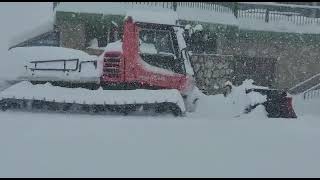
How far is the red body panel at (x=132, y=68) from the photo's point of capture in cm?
1191

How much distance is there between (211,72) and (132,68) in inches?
241

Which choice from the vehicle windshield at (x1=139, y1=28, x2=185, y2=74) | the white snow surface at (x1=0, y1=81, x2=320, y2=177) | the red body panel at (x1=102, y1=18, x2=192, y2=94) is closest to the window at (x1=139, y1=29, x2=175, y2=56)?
the vehicle windshield at (x1=139, y1=28, x2=185, y2=74)

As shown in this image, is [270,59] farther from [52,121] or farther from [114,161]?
[114,161]

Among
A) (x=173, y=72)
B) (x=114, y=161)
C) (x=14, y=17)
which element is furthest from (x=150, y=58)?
(x=14, y=17)

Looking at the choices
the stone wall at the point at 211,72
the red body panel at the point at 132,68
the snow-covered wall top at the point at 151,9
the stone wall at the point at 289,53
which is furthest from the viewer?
the stone wall at the point at 289,53

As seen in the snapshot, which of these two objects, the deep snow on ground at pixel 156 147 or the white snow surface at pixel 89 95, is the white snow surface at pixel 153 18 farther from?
the deep snow on ground at pixel 156 147

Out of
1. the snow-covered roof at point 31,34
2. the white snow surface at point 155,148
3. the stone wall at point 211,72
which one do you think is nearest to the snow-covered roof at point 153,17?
the white snow surface at point 155,148

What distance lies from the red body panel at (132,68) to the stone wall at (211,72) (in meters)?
5.48

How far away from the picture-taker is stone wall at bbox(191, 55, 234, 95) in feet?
57.4

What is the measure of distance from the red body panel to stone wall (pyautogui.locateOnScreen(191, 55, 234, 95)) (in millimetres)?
5476

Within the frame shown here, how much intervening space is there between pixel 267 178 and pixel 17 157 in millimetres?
3168

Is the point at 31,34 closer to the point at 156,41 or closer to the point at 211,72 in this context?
the point at 211,72

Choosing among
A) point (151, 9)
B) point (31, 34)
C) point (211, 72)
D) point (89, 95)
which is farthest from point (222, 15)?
point (89, 95)

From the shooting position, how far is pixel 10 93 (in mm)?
11523
